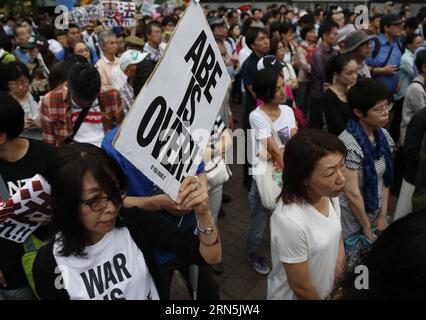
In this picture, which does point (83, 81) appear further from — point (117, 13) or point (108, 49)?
point (117, 13)

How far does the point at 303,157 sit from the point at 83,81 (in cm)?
197

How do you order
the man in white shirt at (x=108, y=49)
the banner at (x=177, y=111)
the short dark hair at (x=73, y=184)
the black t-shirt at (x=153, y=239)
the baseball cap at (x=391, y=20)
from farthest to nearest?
the baseball cap at (x=391, y=20), the man in white shirt at (x=108, y=49), the black t-shirt at (x=153, y=239), the short dark hair at (x=73, y=184), the banner at (x=177, y=111)

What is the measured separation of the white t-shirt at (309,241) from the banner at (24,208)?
4.15 ft

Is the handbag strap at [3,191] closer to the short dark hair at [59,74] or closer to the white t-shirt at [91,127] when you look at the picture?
the white t-shirt at [91,127]

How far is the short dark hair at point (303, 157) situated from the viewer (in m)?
1.91

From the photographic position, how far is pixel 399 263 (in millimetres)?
1050

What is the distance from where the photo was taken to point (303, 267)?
1853mm

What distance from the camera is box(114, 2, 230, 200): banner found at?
1.29 m

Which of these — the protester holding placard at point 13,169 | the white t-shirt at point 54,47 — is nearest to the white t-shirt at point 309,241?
the protester holding placard at point 13,169

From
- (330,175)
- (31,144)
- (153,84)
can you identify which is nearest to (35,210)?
(31,144)

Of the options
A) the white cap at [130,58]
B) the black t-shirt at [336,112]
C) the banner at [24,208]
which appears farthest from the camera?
the white cap at [130,58]

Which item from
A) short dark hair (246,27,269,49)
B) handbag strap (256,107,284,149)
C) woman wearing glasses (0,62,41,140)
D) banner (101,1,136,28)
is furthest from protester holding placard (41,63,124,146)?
banner (101,1,136,28)

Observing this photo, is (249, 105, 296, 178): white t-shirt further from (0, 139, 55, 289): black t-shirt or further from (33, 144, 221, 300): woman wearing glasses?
(0, 139, 55, 289): black t-shirt
